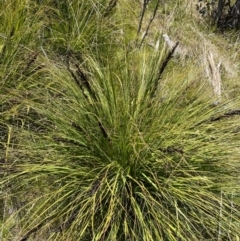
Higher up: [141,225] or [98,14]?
[98,14]

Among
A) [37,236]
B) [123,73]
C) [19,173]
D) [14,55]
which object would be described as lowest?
[37,236]

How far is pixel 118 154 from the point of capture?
Answer: 8.64ft

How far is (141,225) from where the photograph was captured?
246 cm

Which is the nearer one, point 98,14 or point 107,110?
point 107,110

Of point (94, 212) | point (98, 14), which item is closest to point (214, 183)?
point (94, 212)

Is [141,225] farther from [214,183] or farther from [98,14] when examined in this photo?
[98,14]

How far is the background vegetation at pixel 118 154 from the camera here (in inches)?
98.9

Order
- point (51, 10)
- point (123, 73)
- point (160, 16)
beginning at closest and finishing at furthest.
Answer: point (123, 73)
point (51, 10)
point (160, 16)

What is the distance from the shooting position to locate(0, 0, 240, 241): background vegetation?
98.9 inches

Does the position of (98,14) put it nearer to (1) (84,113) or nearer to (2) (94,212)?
(1) (84,113)

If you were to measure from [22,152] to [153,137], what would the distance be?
27.1 inches

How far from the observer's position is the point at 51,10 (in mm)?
3738

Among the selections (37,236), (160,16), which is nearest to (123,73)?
(37,236)

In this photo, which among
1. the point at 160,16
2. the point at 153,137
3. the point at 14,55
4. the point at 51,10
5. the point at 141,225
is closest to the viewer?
the point at 141,225
